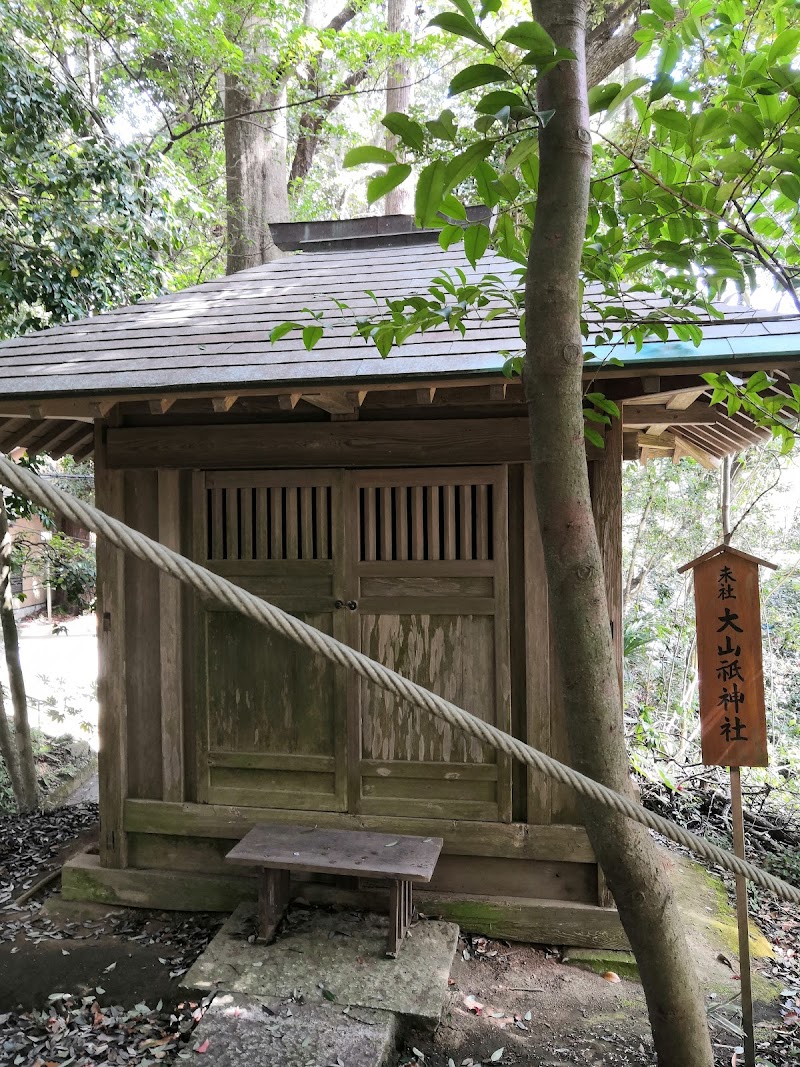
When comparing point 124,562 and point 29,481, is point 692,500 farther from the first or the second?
point 29,481

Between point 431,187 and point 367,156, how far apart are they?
0.57ft

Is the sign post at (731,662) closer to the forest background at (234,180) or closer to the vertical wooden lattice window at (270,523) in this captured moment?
the vertical wooden lattice window at (270,523)

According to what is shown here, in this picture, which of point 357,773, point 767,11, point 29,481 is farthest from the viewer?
point 357,773

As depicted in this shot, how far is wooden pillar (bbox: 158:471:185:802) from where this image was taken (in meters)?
4.42

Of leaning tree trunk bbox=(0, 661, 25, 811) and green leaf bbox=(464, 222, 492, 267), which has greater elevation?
green leaf bbox=(464, 222, 492, 267)

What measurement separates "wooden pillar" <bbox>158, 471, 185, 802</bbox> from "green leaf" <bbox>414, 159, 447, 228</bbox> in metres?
3.15

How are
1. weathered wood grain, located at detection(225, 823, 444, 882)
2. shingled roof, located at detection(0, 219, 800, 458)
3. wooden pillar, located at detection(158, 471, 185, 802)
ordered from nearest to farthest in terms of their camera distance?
shingled roof, located at detection(0, 219, 800, 458)
weathered wood grain, located at detection(225, 823, 444, 882)
wooden pillar, located at detection(158, 471, 185, 802)

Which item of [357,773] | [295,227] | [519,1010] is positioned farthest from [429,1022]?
[295,227]

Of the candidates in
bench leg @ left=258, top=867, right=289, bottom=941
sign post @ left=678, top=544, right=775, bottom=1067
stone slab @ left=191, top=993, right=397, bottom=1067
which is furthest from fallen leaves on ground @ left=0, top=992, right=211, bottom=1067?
sign post @ left=678, top=544, right=775, bottom=1067

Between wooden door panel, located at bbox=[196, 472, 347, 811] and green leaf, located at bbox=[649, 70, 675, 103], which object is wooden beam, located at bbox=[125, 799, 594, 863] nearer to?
wooden door panel, located at bbox=[196, 472, 347, 811]

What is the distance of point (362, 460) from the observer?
4180 millimetres

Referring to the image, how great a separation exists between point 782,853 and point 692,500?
6258 mm

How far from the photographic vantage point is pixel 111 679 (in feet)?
14.7

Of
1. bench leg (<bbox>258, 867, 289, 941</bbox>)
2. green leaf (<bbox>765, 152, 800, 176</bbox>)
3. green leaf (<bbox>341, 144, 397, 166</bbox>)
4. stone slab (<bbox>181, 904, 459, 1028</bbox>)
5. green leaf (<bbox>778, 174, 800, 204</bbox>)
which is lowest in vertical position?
stone slab (<bbox>181, 904, 459, 1028</bbox>)
